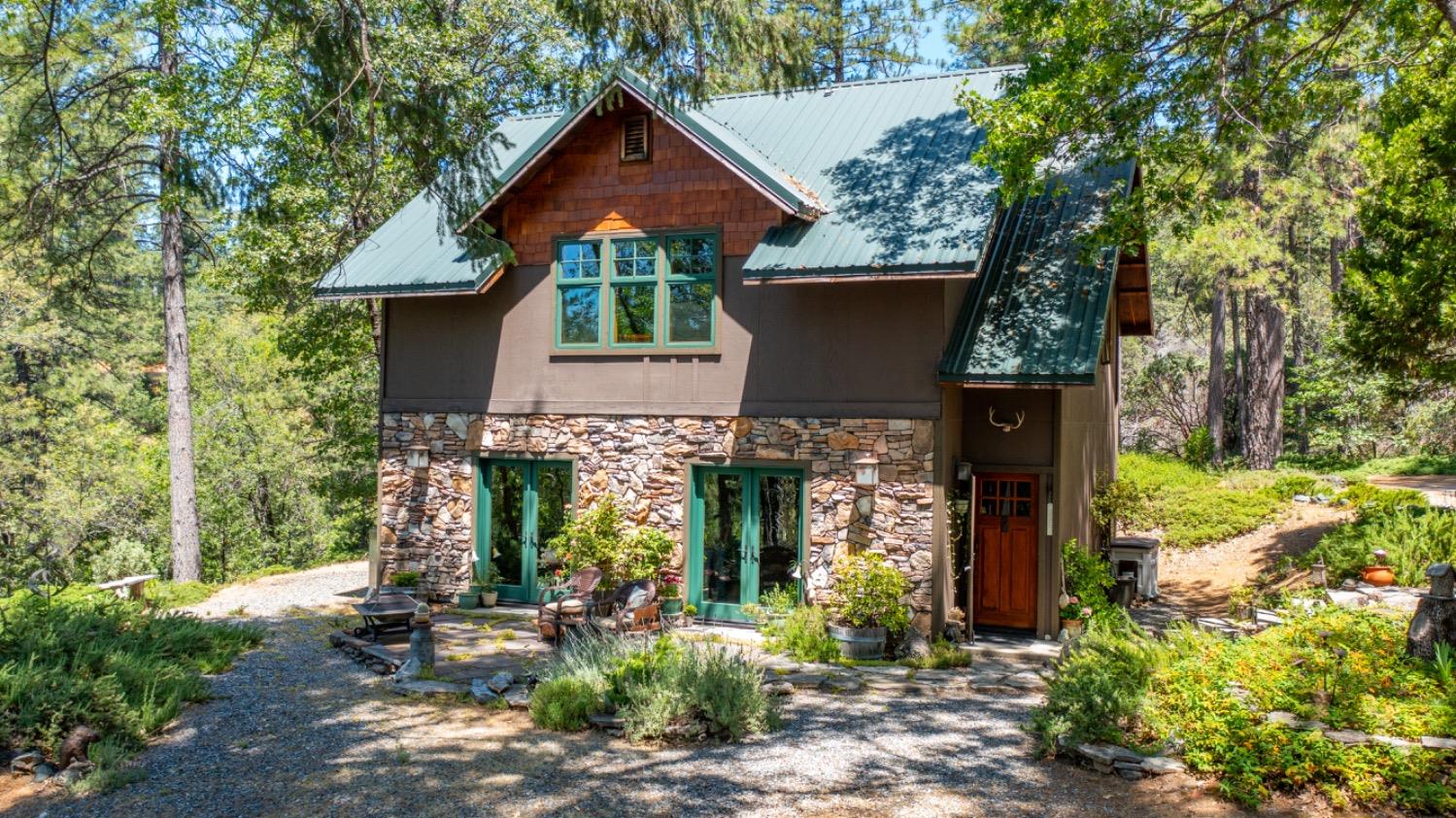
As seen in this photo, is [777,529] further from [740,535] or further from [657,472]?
[657,472]


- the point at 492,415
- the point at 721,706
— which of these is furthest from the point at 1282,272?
the point at 721,706

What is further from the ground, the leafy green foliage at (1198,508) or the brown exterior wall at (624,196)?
the brown exterior wall at (624,196)

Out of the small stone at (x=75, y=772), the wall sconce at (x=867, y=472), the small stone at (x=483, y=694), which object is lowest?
the small stone at (x=75, y=772)

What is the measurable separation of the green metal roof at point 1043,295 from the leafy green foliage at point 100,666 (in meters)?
7.73

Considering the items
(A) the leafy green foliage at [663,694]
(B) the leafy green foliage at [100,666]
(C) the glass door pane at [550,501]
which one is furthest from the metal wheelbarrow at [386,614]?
(A) the leafy green foliage at [663,694]

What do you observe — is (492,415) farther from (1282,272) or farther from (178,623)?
(1282,272)

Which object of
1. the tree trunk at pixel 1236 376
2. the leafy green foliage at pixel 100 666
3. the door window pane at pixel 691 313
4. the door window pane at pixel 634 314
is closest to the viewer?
the leafy green foliage at pixel 100 666

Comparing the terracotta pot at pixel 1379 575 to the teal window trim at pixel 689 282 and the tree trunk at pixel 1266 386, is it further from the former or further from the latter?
the tree trunk at pixel 1266 386

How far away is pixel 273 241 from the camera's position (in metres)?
15.2

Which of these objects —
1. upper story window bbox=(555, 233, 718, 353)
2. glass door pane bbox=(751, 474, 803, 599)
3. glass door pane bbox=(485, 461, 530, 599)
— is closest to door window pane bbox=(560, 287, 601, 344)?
upper story window bbox=(555, 233, 718, 353)

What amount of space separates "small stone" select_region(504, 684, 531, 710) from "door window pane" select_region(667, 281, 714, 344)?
4748mm

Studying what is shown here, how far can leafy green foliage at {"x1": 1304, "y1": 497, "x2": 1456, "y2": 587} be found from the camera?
1145cm

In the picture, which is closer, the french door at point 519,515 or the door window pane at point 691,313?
the door window pane at point 691,313

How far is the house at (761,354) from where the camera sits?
10.4 meters
